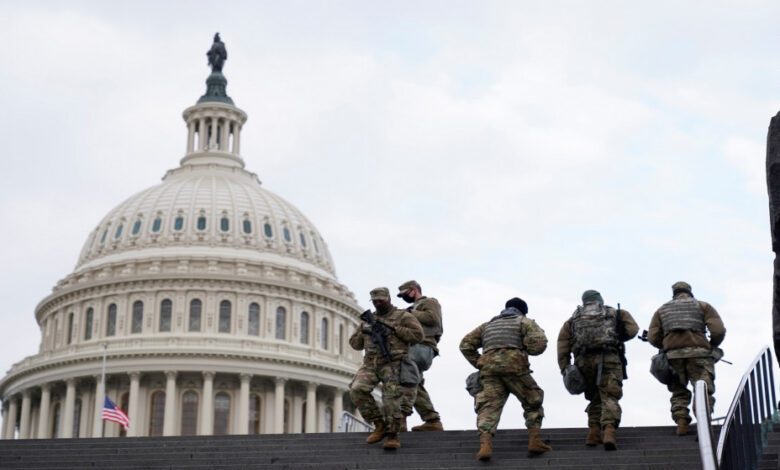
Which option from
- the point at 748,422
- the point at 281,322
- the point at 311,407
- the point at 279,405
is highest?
the point at 281,322

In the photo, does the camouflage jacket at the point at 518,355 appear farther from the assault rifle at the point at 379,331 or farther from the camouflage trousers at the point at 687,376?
the camouflage trousers at the point at 687,376

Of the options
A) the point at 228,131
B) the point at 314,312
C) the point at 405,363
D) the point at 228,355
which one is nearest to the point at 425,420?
the point at 405,363

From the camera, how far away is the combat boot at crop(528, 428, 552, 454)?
1354 cm

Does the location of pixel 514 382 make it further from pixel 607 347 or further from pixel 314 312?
pixel 314 312

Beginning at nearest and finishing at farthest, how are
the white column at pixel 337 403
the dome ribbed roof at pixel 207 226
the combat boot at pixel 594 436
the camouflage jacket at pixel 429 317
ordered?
the combat boot at pixel 594 436 → the camouflage jacket at pixel 429 317 → the white column at pixel 337 403 → the dome ribbed roof at pixel 207 226

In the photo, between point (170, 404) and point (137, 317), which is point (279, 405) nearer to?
point (170, 404)

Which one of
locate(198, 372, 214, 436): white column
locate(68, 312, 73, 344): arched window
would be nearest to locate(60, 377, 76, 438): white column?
locate(68, 312, 73, 344): arched window

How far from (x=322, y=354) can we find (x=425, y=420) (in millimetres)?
62498

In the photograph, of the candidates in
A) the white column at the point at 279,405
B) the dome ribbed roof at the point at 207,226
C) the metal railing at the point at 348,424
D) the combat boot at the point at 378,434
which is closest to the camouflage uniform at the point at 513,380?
the combat boot at the point at 378,434

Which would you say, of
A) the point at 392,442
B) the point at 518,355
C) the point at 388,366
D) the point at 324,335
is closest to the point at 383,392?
the point at 388,366

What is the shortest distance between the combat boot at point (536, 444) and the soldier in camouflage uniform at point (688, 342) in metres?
2.01

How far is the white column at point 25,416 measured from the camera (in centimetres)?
7756

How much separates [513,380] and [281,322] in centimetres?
6726

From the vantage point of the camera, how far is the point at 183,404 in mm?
74938
